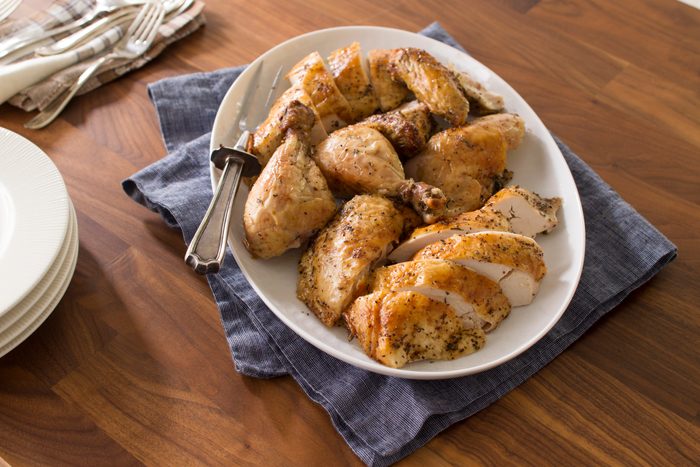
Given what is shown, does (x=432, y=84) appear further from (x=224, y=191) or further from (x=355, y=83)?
(x=224, y=191)

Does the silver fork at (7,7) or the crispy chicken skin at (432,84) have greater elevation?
the silver fork at (7,7)

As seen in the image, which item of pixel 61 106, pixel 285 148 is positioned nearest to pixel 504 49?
pixel 285 148

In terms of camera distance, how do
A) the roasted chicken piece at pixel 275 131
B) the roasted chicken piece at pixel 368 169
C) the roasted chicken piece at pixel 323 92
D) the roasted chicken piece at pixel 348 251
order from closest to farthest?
the roasted chicken piece at pixel 348 251, the roasted chicken piece at pixel 368 169, the roasted chicken piece at pixel 275 131, the roasted chicken piece at pixel 323 92

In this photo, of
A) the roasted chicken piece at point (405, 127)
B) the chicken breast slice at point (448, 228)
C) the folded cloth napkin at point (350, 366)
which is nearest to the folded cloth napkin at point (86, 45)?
the folded cloth napkin at point (350, 366)

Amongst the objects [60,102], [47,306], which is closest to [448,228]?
[47,306]

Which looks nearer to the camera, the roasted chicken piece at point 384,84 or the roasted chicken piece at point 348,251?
the roasted chicken piece at point 348,251

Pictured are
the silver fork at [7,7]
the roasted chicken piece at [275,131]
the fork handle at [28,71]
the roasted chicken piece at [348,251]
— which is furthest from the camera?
the silver fork at [7,7]

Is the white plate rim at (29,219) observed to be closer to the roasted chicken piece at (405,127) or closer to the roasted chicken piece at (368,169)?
the roasted chicken piece at (368,169)

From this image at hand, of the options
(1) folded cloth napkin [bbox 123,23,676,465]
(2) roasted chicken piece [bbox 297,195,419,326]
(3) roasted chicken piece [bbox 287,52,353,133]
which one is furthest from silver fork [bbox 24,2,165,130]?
(2) roasted chicken piece [bbox 297,195,419,326]
